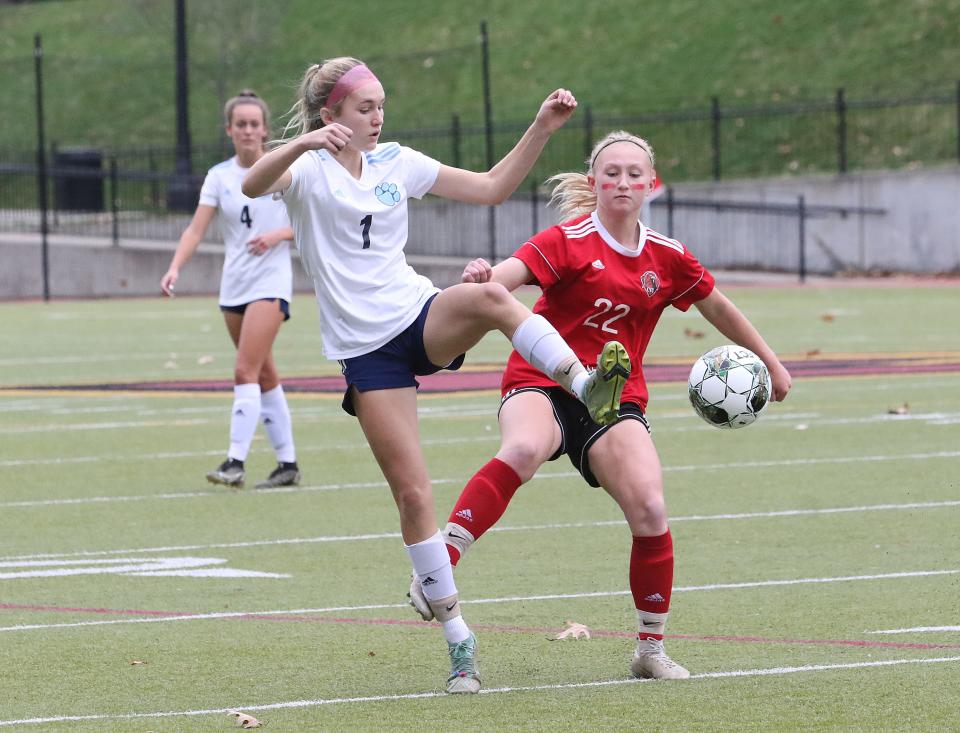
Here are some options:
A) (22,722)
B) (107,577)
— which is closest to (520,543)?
(107,577)

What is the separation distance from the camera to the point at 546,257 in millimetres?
6598

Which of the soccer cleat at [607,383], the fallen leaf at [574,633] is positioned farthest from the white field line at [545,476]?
the soccer cleat at [607,383]

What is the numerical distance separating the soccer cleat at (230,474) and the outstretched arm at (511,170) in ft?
15.7

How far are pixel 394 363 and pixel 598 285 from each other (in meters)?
0.83

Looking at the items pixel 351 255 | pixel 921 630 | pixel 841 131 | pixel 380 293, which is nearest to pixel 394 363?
pixel 380 293

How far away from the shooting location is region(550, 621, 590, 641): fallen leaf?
6.94 meters

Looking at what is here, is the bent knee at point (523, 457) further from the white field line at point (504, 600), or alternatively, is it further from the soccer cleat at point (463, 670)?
the white field line at point (504, 600)

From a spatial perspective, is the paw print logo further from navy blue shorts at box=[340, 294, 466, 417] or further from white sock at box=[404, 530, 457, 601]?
white sock at box=[404, 530, 457, 601]

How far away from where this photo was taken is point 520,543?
927 cm

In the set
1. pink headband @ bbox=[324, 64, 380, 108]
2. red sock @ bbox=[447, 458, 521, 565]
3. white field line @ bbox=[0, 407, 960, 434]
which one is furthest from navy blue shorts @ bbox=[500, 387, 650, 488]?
white field line @ bbox=[0, 407, 960, 434]

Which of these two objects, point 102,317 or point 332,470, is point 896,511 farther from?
point 102,317

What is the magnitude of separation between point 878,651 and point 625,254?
1642mm

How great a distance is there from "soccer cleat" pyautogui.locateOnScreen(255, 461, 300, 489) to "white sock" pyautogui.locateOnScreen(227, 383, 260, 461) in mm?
247

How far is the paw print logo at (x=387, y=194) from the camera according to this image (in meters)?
6.41
